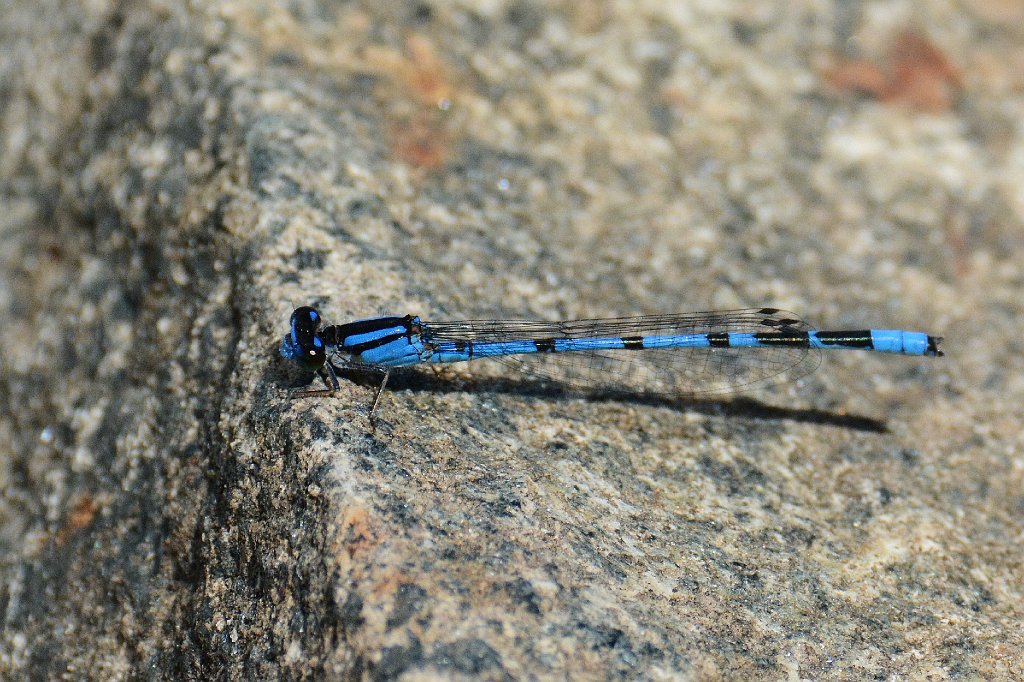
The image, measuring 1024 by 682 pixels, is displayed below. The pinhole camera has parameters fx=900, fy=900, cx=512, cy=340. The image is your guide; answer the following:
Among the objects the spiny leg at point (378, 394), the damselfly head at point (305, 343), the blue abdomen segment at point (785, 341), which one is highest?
the blue abdomen segment at point (785, 341)

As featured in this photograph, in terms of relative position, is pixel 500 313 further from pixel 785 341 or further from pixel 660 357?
pixel 785 341

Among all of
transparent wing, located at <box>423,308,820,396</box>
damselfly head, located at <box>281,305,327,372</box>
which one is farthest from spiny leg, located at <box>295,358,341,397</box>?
transparent wing, located at <box>423,308,820,396</box>

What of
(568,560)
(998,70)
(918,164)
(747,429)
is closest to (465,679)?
(568,560)

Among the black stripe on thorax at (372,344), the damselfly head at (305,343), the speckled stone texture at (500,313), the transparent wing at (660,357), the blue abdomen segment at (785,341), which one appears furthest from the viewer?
the blue abdomen segment at (785,341)

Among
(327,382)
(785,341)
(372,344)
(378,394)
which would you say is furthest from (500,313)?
(785,341)

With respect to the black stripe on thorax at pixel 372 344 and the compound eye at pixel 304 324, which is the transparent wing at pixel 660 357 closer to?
the black stripe on thorax at pixel 372 344

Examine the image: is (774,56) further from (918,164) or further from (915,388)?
(915,388)

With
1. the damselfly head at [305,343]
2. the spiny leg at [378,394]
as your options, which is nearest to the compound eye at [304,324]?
the damselfly head at [305,343]

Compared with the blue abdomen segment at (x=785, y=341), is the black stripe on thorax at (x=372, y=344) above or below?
below
